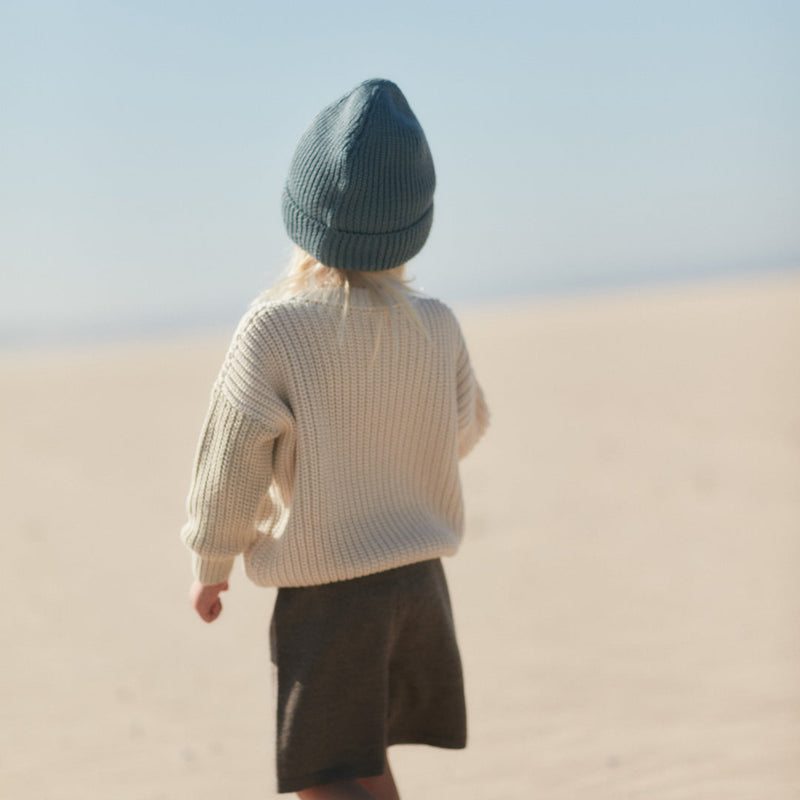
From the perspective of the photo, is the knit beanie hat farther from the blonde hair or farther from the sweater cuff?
the sweater cuff

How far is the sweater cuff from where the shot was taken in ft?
6.73

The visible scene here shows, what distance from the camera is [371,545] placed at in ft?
6.67

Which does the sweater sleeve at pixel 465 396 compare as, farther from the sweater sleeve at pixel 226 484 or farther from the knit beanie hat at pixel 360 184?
the sweater sleeve at pixel 226 484

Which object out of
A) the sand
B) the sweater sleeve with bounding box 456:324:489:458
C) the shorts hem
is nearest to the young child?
the shorts hem

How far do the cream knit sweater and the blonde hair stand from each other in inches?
0.6

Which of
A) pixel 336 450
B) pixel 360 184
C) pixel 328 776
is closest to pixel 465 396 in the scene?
pixel 336 450

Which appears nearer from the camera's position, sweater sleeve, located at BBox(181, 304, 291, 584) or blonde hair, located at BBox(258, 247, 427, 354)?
sweater sleeve, located at BBox(181, 304, 291, 584)

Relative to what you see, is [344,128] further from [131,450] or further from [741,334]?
[741,334]

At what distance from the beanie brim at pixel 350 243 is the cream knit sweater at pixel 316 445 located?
7 cm

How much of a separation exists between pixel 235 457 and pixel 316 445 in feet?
0.49

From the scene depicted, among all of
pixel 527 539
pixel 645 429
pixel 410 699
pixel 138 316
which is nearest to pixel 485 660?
pixel 527 539

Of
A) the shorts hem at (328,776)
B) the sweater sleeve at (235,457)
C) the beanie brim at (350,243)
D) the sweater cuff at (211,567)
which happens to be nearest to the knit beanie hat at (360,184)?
the beanie brim at (350,243)

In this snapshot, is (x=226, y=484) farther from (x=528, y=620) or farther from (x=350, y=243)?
(x=528, y=620)

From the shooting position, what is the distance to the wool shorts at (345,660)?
2.03m
